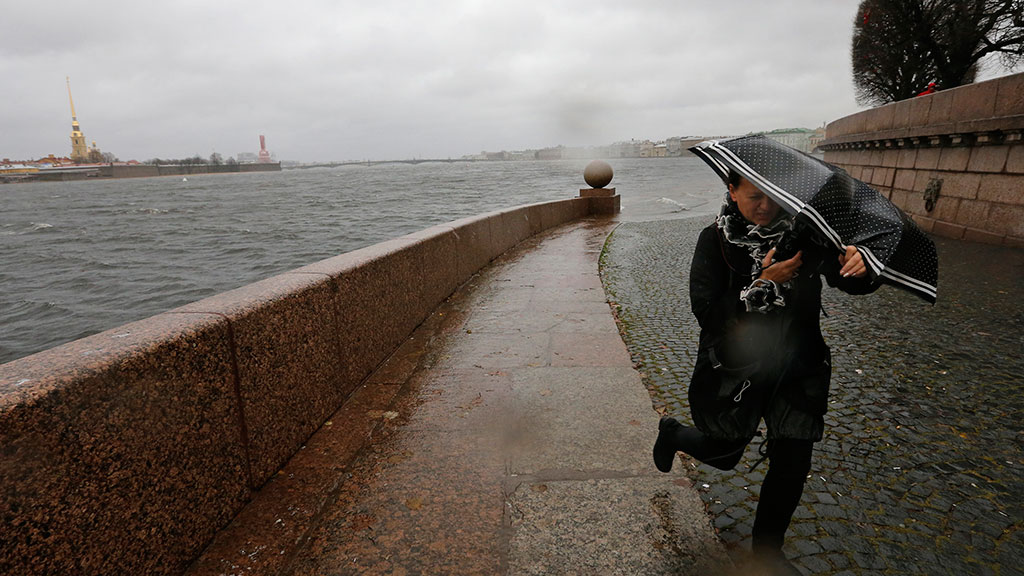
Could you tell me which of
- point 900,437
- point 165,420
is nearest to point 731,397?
point 900,437

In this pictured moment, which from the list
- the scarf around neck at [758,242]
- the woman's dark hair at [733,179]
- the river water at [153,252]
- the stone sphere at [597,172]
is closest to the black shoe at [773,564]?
the scarf around neck at [758,242]

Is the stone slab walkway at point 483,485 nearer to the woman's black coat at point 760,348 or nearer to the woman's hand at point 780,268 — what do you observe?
the woman's black coat at point 760,348

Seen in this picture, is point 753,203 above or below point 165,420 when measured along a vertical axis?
above

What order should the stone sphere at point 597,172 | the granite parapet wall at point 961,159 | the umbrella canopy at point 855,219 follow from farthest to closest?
the stone sphere at point 597,172 → the granite parapet wall at point 961,159 → the umbrella canopy at point 855,219

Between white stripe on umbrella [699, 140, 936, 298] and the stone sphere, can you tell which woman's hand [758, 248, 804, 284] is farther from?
the stone sphere

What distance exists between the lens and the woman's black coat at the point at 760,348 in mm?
1584

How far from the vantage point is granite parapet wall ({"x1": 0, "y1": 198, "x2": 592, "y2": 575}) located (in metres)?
1.26

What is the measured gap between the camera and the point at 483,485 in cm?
218

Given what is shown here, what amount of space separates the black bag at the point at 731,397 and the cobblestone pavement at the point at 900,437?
467mm

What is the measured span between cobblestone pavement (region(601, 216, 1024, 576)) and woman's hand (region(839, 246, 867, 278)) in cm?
104

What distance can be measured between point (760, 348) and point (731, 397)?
185mm

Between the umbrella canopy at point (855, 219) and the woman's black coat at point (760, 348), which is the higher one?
the umbrella canopy at point (855, 219)

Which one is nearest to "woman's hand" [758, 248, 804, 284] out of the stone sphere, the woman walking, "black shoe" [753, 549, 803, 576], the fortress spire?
the woman walking

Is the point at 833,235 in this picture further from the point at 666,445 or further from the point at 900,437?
the point at 900,437
